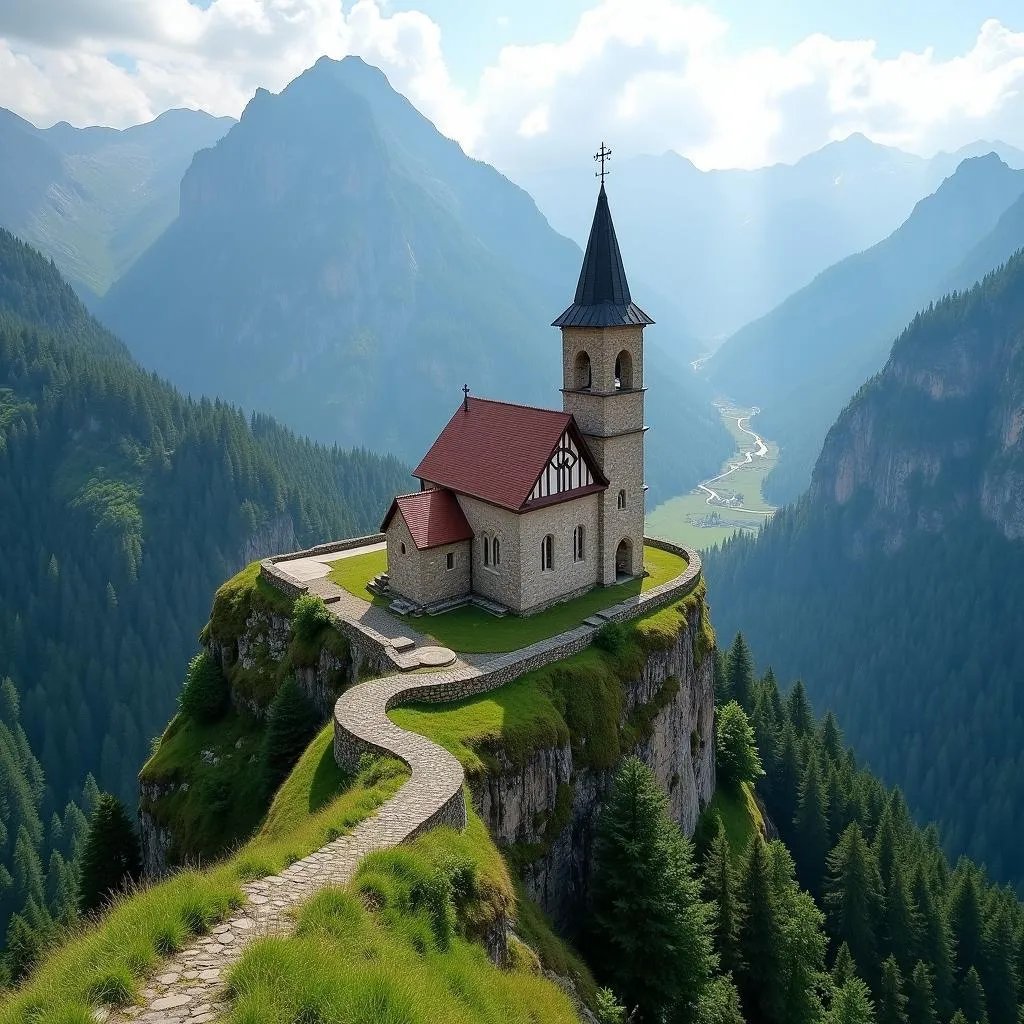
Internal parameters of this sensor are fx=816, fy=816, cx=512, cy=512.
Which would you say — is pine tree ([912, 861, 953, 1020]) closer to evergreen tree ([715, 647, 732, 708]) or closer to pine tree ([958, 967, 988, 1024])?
pine tree ([958, 967, 988, 1024])

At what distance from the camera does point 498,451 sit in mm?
45312

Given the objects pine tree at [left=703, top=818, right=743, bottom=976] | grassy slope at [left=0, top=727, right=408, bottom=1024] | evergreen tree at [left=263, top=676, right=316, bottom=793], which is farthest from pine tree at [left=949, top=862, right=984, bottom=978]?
grassy slope at [left=0, top=727, right=408, bottom=1024]

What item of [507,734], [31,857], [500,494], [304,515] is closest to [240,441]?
[304,515]

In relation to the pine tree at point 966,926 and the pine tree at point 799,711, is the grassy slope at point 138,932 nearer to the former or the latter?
the pine tree at point 966,926

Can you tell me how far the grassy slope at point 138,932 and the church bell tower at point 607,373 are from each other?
2770cm

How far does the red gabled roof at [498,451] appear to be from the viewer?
4284 cm

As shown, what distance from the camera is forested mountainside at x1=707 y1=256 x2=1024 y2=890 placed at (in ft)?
392

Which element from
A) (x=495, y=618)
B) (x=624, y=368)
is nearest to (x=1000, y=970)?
(x=495, y=618)

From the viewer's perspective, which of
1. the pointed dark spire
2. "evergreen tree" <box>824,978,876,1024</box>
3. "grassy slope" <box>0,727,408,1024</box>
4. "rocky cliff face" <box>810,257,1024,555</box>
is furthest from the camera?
"rocky cliff face" <box>810,257,1024,555</box>

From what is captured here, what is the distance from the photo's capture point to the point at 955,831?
345 ft

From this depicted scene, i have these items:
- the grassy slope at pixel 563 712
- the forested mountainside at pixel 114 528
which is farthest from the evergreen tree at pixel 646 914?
the forested mountainside at pixel 114 528

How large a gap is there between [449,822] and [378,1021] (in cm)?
1145

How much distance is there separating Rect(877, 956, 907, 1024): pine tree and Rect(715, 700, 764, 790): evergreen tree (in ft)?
46.4

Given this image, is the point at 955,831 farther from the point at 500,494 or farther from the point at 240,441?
the point at 240,441
